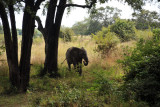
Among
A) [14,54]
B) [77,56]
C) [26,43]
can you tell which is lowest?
[77,56]

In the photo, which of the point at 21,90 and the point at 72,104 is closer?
the point at 72,104

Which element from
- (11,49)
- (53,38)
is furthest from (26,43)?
(53,38)

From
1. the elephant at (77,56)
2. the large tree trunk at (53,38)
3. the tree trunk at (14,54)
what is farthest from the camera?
the elephant at (77,56)

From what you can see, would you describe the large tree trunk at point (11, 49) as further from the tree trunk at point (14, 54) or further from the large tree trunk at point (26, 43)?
the large tree trunk at point (26, 43)

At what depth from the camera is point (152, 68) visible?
4.20 metres

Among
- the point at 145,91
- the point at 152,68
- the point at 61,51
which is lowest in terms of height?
the point at 61,51

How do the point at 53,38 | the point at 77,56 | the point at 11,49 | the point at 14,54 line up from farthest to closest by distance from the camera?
the point at 77,56 < the point at 53,38 < the point at 14,54 < the point at 11,49

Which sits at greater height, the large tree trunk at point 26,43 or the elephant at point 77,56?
the large tree trunk at point 26,43

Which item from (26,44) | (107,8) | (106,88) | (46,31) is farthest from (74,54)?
(107,8)

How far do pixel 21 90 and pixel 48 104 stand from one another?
2.60 meters

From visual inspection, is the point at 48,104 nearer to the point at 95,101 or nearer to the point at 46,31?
the point at 95,101

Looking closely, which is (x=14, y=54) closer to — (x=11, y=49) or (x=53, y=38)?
(x=11, y=49)

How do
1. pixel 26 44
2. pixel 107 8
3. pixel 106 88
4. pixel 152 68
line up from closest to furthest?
1. pixel 152 68
2. pixel 106 88
3. pixel 26 44
4. pixel 107 8

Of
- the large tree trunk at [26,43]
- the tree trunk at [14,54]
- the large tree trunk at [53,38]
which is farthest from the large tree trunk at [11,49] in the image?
the large tree trunk at [53,38]
